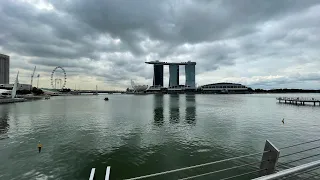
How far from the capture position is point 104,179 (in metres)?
16.7

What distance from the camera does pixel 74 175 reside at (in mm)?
17406

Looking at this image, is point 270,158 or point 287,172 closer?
point 287,172

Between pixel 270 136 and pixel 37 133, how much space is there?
132 ft

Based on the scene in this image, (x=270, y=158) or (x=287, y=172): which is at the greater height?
(x=287, y=172)

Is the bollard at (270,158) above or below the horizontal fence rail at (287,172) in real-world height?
below

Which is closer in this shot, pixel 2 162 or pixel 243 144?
pixel 2 162

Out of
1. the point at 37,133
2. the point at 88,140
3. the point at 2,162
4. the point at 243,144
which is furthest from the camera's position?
the point at 37,133

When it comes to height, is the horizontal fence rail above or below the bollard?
above

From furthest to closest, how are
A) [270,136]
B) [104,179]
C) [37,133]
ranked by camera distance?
[37,133], [270,136], [104,179]

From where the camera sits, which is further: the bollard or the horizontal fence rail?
the bollard

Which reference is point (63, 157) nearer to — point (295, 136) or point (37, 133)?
point (37, 133)

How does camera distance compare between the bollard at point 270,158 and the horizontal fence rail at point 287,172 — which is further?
the bollard at point 270,158

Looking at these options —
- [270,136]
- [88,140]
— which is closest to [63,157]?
[88,140]

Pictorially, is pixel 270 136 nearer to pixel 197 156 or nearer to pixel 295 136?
pixel 295 136
